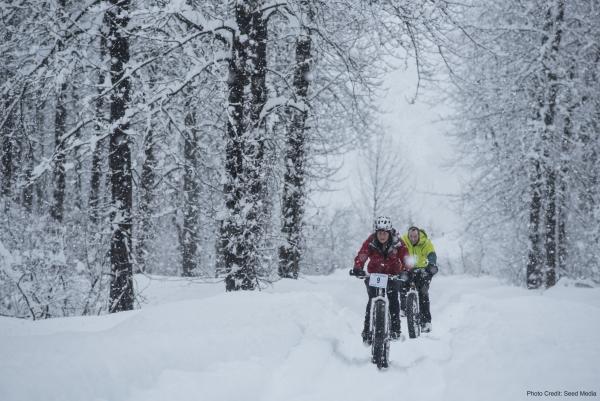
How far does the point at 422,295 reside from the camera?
8656 mm

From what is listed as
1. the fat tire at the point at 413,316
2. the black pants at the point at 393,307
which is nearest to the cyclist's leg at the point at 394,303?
the black pants at the point at 393,307

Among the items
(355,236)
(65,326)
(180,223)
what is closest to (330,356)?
(65,326)

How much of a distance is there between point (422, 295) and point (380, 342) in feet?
10.4

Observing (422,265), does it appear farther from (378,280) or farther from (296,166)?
(296,166)

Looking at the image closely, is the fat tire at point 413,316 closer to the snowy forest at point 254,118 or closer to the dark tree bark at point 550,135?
the snowy forest at point 254,118

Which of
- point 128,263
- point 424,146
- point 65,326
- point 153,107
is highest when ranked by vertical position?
point 424,146

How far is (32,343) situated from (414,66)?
6.62 m

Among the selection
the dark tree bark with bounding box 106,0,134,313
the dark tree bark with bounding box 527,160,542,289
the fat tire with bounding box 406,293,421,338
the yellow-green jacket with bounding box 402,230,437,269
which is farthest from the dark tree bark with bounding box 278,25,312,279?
the dark tree bark with bounding box 527,160,542,289

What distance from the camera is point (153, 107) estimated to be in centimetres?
751

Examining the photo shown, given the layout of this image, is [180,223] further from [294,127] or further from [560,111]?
[560,111]

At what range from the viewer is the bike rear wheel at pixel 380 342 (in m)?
5.77

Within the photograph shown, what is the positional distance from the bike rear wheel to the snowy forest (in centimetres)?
258

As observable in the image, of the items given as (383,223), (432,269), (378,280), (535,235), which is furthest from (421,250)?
(535,235)

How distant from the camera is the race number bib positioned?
20.4 ft
